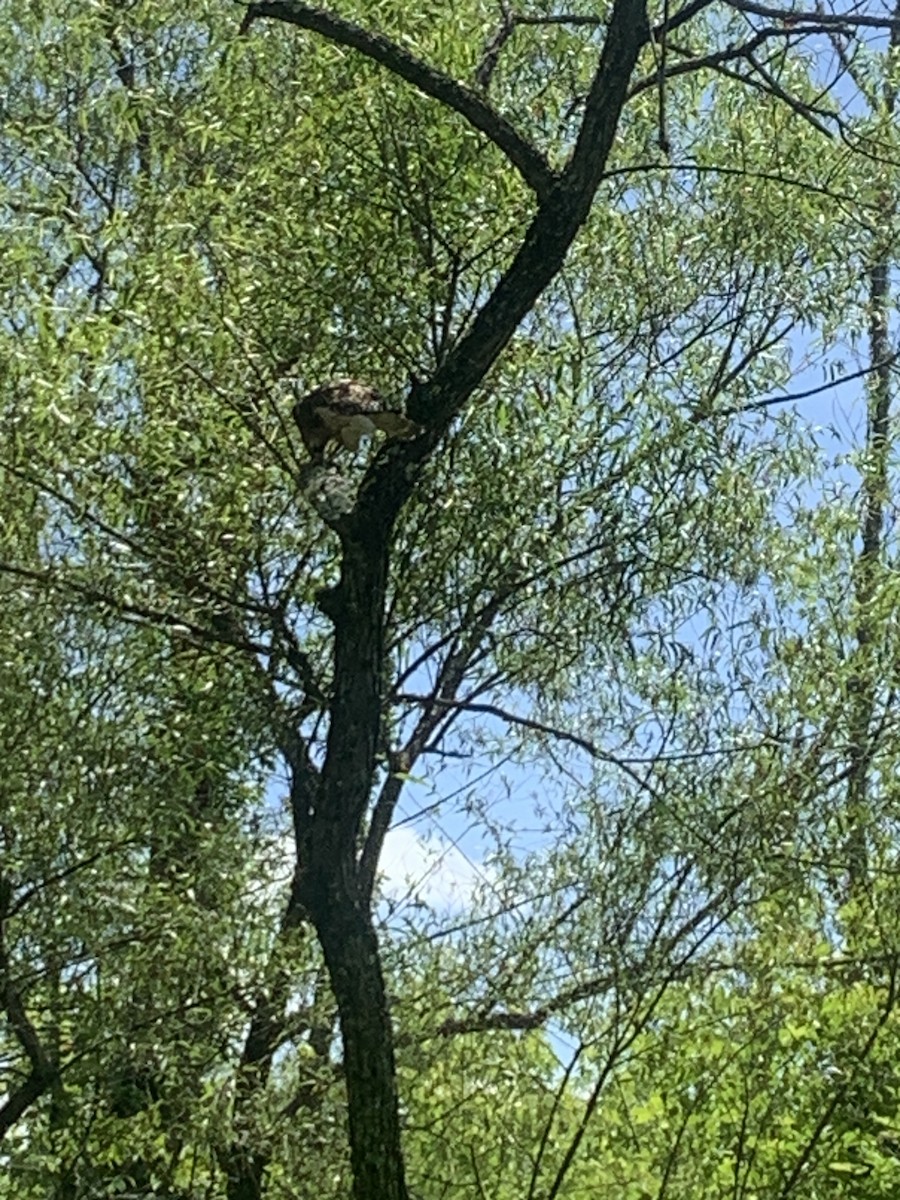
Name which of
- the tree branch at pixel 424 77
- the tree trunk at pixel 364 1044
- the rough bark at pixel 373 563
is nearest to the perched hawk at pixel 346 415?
the rough bark at pixel 373 563

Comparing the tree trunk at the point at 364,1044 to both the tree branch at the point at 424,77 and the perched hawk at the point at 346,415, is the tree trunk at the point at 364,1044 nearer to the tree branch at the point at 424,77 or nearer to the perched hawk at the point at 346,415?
the perched hawk at the point at 346,415

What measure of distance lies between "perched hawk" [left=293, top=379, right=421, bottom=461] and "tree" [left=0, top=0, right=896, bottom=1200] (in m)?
0.13

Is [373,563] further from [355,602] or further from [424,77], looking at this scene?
[424,77]

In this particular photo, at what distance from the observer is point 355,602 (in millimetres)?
3689

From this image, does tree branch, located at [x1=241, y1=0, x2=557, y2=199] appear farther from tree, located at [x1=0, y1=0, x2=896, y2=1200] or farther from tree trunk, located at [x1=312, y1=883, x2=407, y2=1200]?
tree trunk, located at [x1=312, y1=883, x2=407, y2=1200]

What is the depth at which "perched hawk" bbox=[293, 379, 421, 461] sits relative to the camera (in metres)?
3.57

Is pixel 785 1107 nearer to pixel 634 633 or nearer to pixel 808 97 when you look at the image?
pixel 634 633

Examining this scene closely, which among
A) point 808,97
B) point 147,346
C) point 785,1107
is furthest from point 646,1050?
point 808,97

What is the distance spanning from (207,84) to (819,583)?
8.00 ft

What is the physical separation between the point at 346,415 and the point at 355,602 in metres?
0.44

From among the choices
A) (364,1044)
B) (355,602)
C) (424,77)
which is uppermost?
(424,77)

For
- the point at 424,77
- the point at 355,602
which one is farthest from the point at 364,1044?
the point at 424,77

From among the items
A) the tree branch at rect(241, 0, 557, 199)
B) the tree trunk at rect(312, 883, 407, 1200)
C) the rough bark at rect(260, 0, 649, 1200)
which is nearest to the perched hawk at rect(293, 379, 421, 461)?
the rough bark at rect(260, 0, 649, 1200)

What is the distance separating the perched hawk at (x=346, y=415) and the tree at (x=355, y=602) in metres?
0.13
